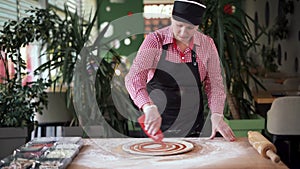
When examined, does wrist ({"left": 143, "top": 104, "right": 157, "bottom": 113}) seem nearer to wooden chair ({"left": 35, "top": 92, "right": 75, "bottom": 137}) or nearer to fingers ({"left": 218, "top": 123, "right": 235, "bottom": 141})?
fingers ({"left": 218, "top": 123, "right": 235, "bottom": 141})

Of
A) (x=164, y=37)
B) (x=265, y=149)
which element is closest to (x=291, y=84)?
(x=164, y=37)

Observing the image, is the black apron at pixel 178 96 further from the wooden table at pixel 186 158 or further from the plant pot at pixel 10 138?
the plant pot at pixel 10 138

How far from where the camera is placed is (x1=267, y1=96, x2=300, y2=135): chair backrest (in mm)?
4102

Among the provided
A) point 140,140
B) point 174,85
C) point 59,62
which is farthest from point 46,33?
point 140,140

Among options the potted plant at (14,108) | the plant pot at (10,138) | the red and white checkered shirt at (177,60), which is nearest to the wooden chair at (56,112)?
the potted plant at (14,108)

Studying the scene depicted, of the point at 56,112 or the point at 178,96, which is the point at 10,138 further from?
the point at 178,96

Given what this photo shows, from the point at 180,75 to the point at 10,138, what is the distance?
7.95 ft

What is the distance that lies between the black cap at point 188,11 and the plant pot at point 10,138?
252 centimetres

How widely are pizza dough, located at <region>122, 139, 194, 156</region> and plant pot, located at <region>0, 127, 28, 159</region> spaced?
2.45m

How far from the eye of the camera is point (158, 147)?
72.3 inches

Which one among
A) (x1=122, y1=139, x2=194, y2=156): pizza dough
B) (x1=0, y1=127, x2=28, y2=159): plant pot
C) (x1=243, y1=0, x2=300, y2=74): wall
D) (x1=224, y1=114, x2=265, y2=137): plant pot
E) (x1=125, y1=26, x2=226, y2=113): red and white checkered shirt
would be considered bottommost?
(x1=0, y1=127, x2=28, y2=159): plant pot

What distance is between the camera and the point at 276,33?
816 cm

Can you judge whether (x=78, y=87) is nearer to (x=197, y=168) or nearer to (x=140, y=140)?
(x=140, y=140)

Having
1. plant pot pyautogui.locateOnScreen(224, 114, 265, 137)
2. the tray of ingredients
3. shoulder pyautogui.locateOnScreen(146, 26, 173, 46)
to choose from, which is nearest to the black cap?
shoulder pyautogui.locateOnScreen(146, 26, 173, 46)
